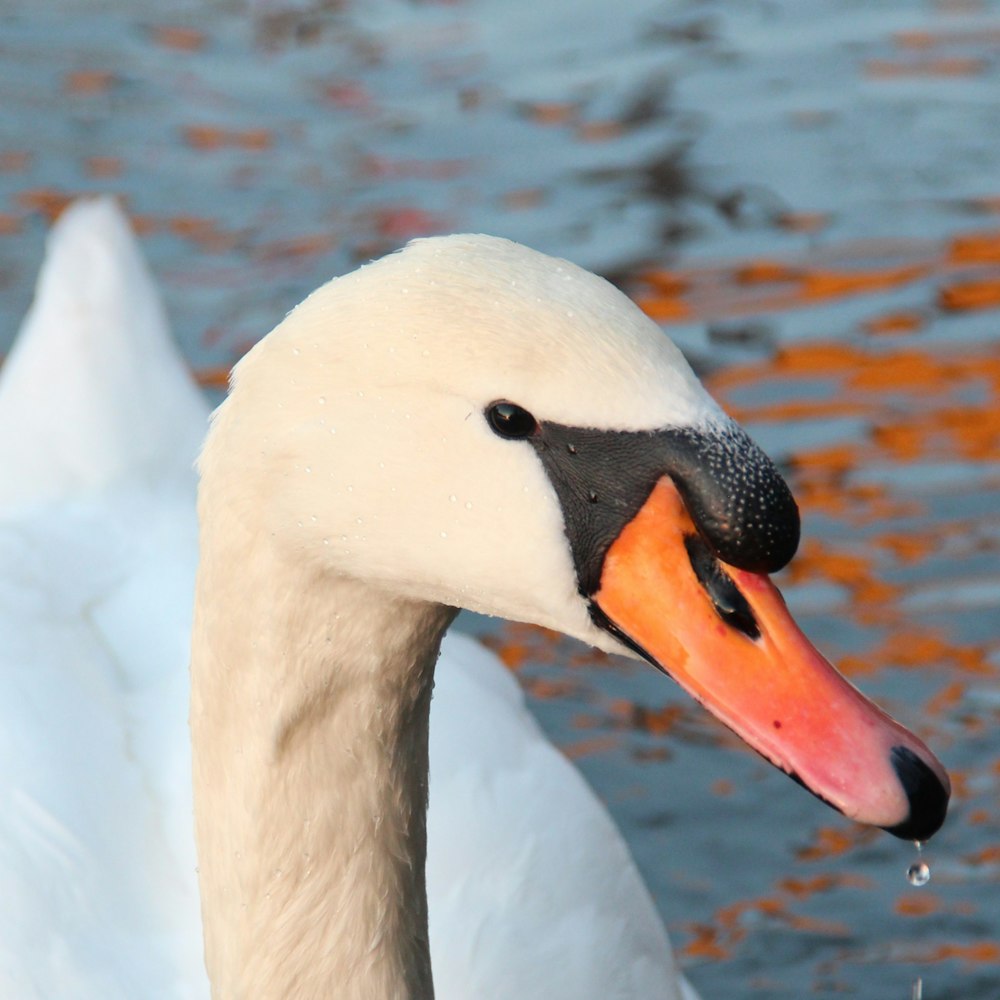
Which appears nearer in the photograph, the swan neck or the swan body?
the swan neck

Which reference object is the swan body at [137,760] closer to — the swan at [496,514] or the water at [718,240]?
the swan at [496,514]

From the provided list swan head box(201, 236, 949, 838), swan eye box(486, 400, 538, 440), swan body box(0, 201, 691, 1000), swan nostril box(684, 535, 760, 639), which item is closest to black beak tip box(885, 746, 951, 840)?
swan head box(201, 236, 949, 838)

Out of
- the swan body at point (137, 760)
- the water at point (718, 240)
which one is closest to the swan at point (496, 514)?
the swan body at point (137, 760)

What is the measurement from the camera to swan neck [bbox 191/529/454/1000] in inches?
103

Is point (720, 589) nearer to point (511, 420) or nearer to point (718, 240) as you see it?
point (511, 420)

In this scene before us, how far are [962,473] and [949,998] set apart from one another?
2031 millimetres

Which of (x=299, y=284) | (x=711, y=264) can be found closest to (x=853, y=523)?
(x=711, y=264)

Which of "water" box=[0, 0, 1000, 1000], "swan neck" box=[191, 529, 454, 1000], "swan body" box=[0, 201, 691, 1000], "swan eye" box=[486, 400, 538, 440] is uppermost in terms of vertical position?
"swan eye" box=[486, 400, 538, 440]

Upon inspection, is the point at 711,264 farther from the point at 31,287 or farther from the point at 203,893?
the point at 203,893

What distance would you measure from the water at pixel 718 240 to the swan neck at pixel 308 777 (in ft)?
6.71

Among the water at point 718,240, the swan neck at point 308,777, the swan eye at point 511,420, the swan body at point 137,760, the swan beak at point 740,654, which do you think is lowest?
the water at point 718,240

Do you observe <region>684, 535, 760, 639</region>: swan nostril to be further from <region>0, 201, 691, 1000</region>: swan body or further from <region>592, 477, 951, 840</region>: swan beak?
<region>0, 201, 691, 1000</region>: swan body

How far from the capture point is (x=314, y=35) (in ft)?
29.4

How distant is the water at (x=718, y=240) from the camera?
508 centimetres
